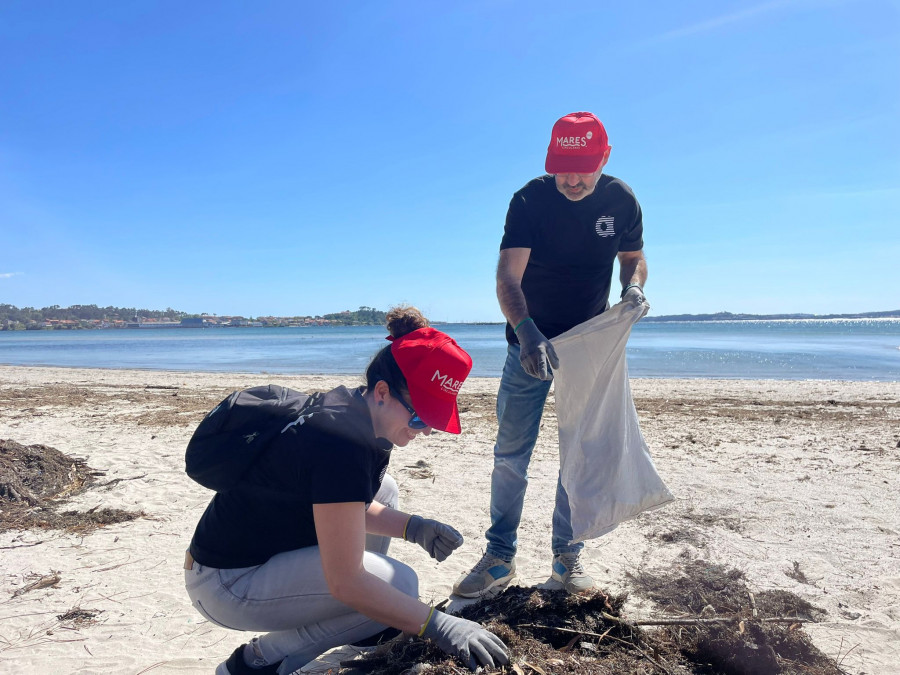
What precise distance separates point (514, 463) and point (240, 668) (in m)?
1.59

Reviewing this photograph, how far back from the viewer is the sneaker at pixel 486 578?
2.86 metres

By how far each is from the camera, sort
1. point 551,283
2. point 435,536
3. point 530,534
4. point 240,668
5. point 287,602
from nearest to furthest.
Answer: point 287,602 → point 240,668 → point 435,536 → point 551,283 → point 530,534

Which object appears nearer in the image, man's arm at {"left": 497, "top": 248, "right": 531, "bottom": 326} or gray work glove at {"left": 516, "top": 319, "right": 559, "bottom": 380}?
gray work glove at {"left": 516, "top": 319, "right": 559, "bottom": 380}

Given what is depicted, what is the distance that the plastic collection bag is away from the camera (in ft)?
9.19

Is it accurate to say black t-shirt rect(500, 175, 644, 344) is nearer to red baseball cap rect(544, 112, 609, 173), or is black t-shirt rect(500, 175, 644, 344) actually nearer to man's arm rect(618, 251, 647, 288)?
man's arm rect(618, 251, 647, 288)

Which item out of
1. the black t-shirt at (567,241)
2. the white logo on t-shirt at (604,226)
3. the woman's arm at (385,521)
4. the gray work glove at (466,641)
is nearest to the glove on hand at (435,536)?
the woman's arm at (385,521)

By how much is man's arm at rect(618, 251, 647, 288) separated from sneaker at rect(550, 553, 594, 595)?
1555 millimetres

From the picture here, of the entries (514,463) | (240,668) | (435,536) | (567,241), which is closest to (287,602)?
(240,668)

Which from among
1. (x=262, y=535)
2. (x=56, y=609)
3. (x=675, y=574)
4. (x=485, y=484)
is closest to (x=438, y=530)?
(x=262, y=535)

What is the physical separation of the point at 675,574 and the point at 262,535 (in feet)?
7.44

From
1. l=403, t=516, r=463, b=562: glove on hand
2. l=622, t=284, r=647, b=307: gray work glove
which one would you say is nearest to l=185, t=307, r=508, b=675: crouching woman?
l=403, t=516, r=463, b=562: glove on hand

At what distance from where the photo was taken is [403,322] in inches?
81.4

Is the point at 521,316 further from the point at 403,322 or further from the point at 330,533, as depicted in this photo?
the point at 330,533

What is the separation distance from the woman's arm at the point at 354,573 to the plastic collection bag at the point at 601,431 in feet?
4.02
